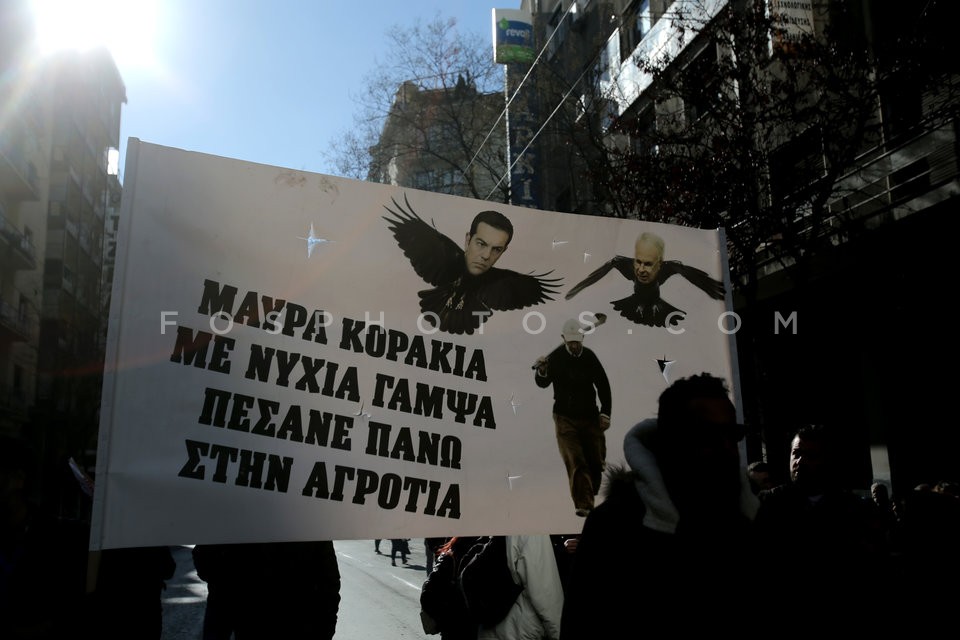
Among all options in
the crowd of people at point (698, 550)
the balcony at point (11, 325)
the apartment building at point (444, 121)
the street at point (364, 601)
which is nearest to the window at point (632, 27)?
the apartment building at point (444, 121)

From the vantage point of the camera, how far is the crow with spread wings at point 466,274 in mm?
3686

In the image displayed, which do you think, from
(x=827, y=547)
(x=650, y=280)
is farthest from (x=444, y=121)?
(x=827, y=547)

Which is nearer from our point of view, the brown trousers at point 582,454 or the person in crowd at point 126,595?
the person in crowd at point 126,595

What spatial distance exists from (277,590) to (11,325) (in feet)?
115

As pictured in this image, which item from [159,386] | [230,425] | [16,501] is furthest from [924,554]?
[16,501]

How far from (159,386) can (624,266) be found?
6.86 ft

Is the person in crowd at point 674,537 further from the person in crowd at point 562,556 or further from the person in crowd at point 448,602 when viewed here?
the person in crowd at point 448,602

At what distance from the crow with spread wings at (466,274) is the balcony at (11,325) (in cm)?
3398

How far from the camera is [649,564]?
2047 mm

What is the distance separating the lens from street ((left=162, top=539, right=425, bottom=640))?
9.26 metres

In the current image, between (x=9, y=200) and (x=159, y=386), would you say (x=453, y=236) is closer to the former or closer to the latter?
(x=159, y=386)

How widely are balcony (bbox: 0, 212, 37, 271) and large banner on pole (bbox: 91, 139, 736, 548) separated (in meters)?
34.6

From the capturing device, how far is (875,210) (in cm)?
1218

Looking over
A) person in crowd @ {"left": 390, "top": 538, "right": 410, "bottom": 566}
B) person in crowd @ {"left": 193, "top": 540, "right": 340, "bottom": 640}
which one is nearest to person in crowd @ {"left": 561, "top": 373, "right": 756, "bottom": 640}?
person in crowd @ {"left": 193, "top": 540, "right": 340, "bottom": 640}
